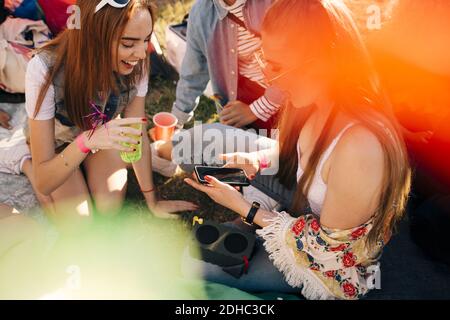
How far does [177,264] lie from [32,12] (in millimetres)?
2758

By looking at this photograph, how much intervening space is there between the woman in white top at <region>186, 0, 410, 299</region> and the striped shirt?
0.80 metres

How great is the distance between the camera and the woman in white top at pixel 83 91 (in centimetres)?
250

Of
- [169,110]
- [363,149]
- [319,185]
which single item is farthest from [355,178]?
[169,110]

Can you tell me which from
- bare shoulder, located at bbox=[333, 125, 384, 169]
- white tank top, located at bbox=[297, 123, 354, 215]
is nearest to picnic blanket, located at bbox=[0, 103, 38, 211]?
white tank top, located at bbox=[297, 123, 354, 215]

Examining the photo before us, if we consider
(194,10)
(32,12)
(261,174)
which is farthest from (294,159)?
(32,12)

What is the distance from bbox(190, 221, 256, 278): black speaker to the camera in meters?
2.69

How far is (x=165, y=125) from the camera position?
396cm

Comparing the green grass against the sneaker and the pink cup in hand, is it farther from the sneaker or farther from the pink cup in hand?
the pink cup in hand

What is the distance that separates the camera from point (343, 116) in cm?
219

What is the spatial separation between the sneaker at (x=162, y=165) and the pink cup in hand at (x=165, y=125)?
112 mm

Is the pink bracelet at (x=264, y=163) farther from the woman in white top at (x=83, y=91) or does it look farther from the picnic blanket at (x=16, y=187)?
the picnic blanket at (x=16, y=187)

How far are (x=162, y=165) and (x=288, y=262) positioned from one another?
162cm
